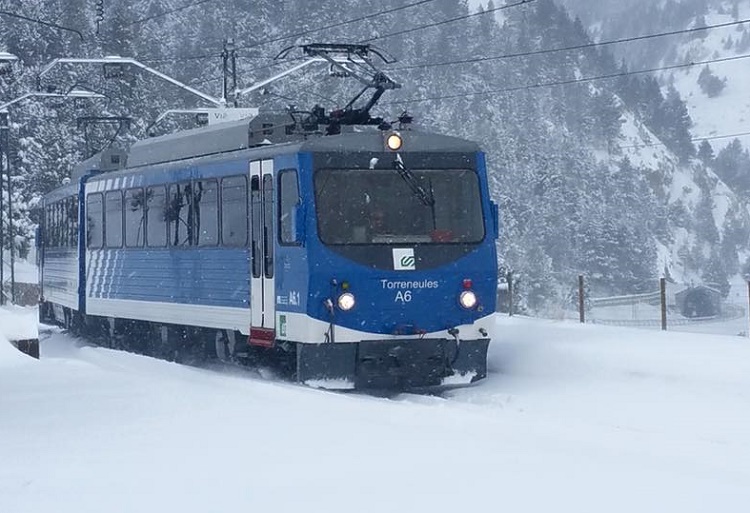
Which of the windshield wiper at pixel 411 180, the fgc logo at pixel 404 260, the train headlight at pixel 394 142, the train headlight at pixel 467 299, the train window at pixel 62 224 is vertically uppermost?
the train headlight at pixel 394 142

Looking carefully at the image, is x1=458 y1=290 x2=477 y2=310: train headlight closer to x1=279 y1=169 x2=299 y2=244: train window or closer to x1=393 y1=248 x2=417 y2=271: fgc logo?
x1=393 y1=248 x2=417 y2=271: fgc logo

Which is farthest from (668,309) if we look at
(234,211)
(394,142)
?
(394,142)

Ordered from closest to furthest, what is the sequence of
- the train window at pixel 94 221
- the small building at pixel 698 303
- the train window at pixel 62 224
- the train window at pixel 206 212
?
1. the train window at pixel 206 212
2. the train window at pixel 94 221
3. the train window at pixel 62 224
4. the small building at pixel 698 303

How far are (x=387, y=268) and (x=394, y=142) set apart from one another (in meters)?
1.46

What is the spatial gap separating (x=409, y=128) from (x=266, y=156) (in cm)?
175

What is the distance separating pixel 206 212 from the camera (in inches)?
718

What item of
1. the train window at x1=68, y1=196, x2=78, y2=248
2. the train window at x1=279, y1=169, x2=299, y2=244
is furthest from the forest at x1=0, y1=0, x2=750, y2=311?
the train window at x1=279, y1=169, x2=299, y2=244

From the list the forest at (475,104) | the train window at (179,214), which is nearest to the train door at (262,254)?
the train window at (179,214)

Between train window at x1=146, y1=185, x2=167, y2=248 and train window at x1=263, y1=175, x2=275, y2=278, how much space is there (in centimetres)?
365

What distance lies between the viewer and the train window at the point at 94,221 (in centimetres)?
2333

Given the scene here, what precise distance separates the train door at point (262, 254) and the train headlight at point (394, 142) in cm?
137

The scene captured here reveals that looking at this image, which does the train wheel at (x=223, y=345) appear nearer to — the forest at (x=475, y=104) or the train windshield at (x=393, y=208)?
the train windshield at (x=393, y=208)

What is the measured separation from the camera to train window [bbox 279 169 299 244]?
15.7 m

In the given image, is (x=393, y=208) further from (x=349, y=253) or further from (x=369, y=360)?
(x=369, y=360)
